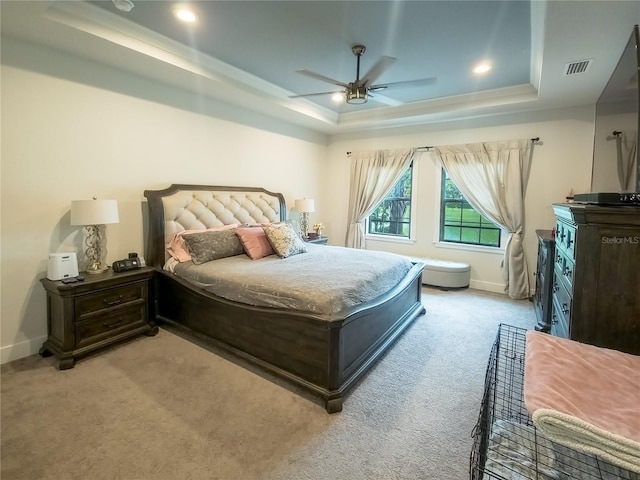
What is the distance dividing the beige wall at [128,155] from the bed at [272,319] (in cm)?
32

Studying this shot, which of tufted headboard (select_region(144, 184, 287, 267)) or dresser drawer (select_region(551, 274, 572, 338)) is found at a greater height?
tufted headboard (select_region(144, 184, 287, 267))

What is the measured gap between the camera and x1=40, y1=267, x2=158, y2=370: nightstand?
2.56m

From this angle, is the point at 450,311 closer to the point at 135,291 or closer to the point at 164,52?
the point at 135,291

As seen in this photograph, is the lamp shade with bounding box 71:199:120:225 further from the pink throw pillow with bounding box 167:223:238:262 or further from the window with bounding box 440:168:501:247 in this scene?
the window with bounding box 440:168:501:247

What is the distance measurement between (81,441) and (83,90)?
294 centimetres

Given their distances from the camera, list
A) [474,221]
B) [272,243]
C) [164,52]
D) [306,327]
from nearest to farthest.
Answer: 1. [306,327]
2. [164,52]
3. [272,243]
4. [474,221]

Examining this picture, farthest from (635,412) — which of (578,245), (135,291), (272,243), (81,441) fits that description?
(135,291)

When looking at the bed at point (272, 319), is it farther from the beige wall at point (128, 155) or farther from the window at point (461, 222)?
the window at point (461, 222)

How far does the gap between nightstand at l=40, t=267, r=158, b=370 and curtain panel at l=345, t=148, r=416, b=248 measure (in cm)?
370

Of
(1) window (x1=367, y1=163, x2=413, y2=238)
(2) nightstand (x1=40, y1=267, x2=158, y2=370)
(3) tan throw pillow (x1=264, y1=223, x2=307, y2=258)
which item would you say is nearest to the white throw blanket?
(3) tan throw pillow (x1=264, y1=223, x2=307, y2=258)

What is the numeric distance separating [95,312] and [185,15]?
2575 mm

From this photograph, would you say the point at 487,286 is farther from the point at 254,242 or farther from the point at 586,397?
the point at 586,397

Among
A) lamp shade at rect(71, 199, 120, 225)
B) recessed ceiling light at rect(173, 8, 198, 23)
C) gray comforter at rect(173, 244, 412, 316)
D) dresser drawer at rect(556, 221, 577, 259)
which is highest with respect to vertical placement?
recessed ceiling light at rect(173, 8, 198, 23)

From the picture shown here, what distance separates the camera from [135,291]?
3047 mm
